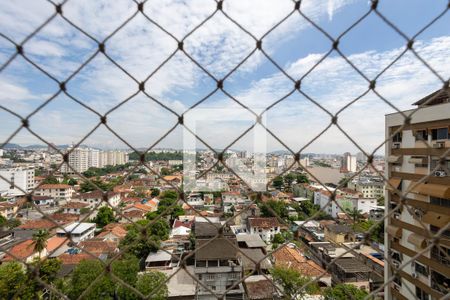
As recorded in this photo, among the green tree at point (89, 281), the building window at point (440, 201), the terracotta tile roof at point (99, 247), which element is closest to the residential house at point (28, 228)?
the terracotta tile roof at point (99, 247)

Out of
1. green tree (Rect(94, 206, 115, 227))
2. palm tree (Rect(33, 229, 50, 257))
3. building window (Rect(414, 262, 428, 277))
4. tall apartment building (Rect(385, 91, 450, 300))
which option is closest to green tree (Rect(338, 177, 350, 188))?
palm tree (Rect(33, 229, 50, 257))

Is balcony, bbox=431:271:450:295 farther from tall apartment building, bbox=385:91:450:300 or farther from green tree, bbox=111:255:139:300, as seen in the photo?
green tree, bbox=111:255:139:300

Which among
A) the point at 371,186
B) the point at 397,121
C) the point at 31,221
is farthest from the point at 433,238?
the point at 371,186

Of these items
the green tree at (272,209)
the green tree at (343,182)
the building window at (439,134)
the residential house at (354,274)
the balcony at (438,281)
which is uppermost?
the building window at (439,134)

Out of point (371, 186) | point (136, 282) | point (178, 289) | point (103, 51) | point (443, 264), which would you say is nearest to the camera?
point (103, 51)

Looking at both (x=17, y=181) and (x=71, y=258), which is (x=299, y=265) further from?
(x=17, y=181)

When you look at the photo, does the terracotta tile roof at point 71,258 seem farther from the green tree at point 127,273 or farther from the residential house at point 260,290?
the residential house at point 260,290

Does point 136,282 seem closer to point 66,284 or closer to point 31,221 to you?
point 66,284

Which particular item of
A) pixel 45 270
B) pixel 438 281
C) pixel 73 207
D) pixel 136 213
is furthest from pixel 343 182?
pixel 136 213
